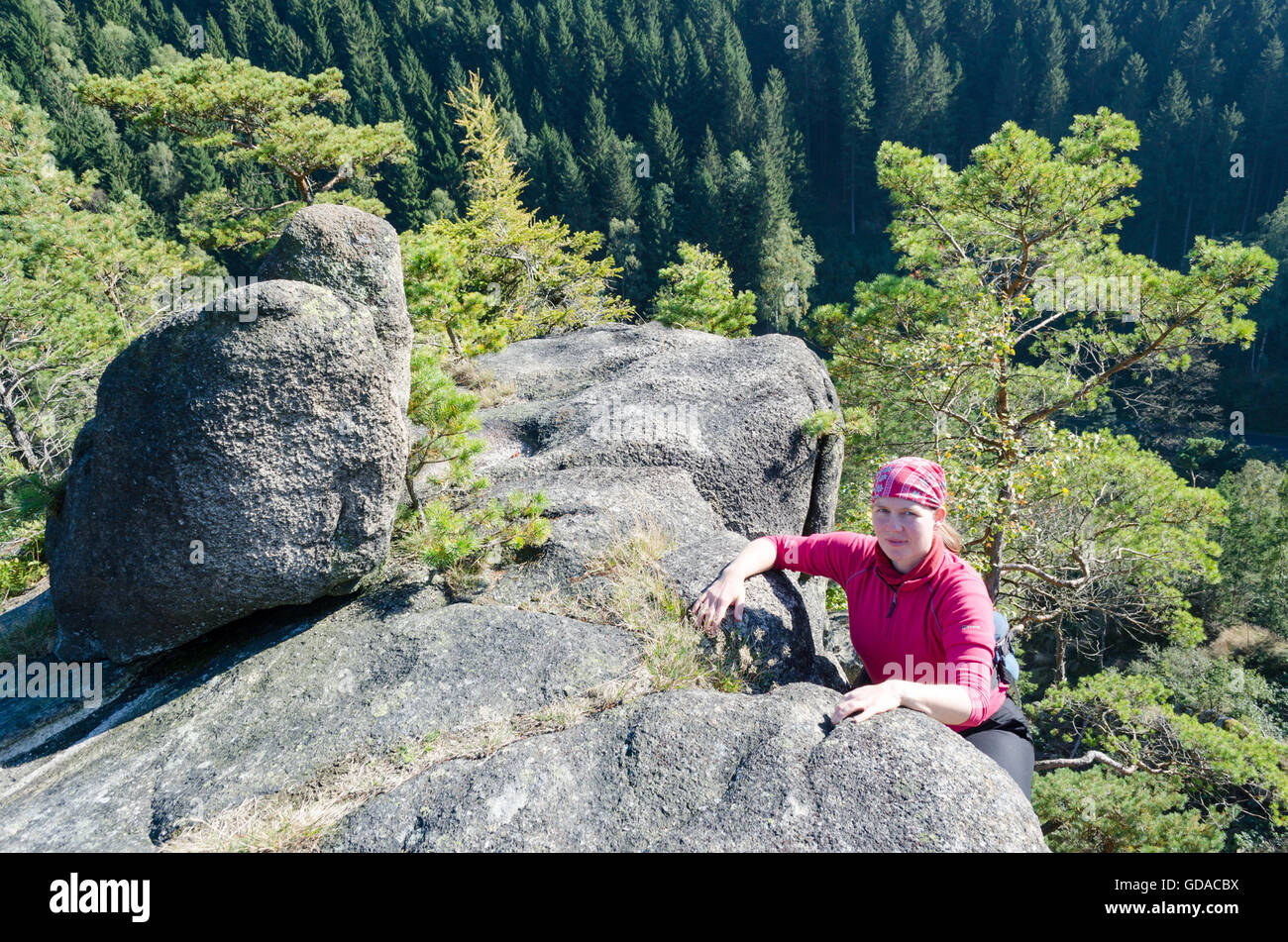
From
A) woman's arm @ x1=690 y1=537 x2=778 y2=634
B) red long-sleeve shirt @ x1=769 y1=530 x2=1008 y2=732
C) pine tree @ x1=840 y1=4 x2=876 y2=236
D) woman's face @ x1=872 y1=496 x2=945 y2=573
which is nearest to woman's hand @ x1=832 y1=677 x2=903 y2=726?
red long-sleeve shirt @ x1=769 y1=530 x2=1008 y2=732

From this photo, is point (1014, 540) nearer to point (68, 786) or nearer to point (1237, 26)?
point (68, 786)

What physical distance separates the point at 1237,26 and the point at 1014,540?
263 feet

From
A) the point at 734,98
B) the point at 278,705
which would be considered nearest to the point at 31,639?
the point at 278,705

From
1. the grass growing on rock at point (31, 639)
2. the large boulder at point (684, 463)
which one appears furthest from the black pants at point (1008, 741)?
the grass growing on rock at point (31, 639)

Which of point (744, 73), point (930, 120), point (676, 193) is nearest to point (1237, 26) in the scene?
point (930, 120)

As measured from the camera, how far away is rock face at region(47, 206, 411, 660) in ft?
14.9

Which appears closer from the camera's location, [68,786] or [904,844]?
[904,844]

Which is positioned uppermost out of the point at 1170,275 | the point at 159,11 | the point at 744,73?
the point at 159,11

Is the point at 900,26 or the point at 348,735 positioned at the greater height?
the point at 900,26

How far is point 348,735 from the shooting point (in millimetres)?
4027

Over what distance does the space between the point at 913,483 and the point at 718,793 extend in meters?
1.78

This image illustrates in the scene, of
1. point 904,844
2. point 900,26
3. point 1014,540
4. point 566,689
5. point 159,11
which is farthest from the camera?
point 159,11

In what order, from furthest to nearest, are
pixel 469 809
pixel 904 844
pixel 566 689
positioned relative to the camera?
pixel 566 689
pixel 469 809
pixel 904 844

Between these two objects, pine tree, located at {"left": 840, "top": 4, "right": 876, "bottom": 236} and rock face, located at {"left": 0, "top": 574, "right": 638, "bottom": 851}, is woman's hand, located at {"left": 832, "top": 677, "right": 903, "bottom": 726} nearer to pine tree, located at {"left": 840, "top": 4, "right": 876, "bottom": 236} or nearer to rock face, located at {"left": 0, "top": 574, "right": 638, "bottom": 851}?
rock face, located at {"left": 0, "top": 574, "right": 638, "bottom": 851}
